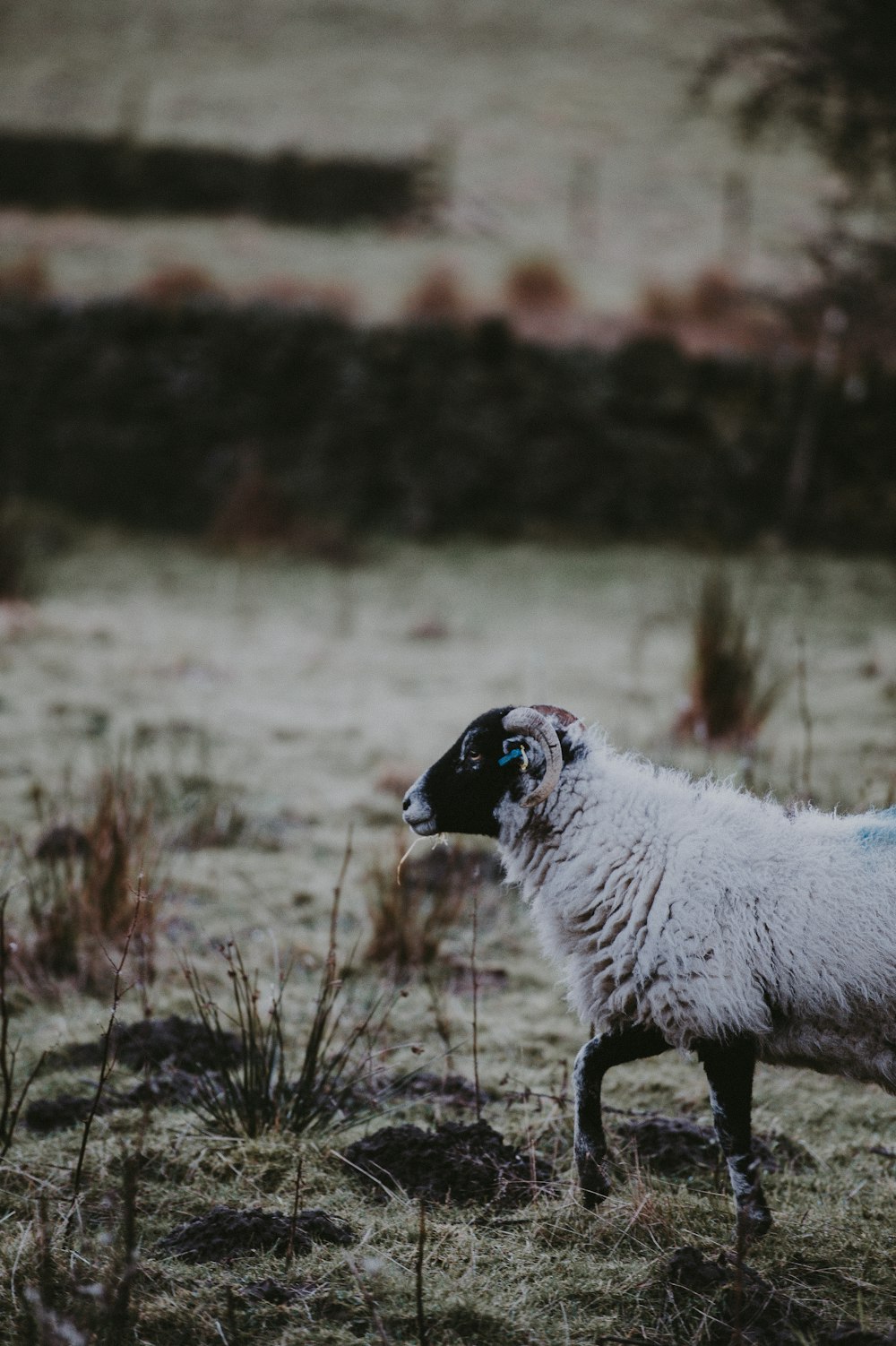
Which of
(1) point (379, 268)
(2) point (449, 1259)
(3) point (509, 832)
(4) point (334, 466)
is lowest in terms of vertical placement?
(2) point (449, 1259)

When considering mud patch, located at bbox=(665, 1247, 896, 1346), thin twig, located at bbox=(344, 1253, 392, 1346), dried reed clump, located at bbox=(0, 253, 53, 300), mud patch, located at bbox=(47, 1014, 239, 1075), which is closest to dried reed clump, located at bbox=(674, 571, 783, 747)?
mud patch, located at bbox=(47, 1014, 239, 1075)

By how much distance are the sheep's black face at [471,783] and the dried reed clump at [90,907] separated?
3.97 ft

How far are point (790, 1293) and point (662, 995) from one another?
2.12 feet

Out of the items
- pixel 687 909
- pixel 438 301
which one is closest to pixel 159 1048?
pixel 687 909

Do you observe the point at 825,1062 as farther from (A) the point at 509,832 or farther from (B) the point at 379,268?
(B) the point at 379,268

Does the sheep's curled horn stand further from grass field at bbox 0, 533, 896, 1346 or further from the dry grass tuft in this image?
the dry grass tuft

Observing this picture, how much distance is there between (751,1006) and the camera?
2627 mm

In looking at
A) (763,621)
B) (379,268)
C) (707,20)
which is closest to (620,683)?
(763,621)

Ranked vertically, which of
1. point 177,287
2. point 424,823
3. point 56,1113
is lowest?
point 56,1113

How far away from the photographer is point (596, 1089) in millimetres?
2855

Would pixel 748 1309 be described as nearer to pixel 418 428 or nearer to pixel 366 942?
pixel 366 942

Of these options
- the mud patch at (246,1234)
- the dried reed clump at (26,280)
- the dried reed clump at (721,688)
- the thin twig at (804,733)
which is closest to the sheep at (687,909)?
the mud patch at (246,1234)

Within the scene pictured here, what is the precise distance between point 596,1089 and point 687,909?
507 mm

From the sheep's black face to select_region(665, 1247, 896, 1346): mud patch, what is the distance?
1.09m
